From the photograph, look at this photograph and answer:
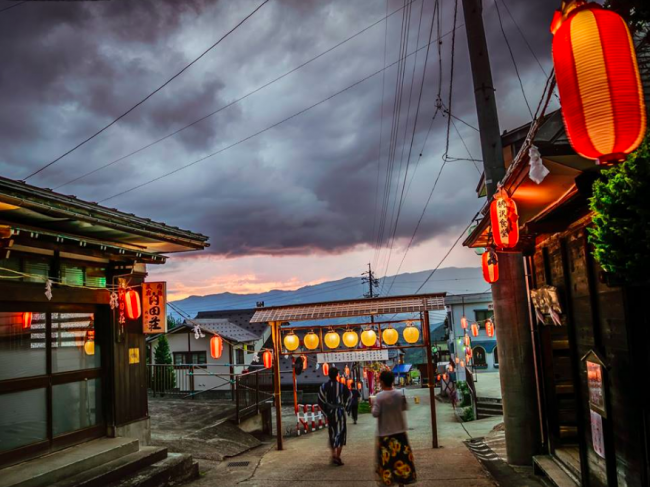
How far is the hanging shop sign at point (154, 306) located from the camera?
11672mm

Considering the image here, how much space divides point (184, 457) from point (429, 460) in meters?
6.04

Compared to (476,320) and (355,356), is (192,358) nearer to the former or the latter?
A: (355,356)

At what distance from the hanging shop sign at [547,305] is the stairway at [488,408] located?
14280 millimetres

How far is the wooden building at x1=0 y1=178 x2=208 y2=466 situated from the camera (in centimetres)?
895

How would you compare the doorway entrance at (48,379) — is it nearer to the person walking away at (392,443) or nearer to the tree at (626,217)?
the person walking away at (392,443)

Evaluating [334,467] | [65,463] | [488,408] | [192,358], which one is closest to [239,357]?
[192,358]

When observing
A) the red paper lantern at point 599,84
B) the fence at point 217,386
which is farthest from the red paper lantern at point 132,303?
the red paper lantern at point 599,84

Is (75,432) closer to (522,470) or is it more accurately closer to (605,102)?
(522,470)

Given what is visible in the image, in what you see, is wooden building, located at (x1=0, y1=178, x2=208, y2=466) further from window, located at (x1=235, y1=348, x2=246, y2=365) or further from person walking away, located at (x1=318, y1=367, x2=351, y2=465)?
window, located at (x1=235, y1=348, x2=246, y2=365)

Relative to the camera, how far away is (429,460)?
467 inches

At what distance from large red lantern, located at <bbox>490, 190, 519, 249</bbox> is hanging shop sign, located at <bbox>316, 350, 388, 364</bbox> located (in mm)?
9731

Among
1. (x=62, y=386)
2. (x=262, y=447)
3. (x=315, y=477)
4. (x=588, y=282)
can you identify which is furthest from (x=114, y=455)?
(x=588, y=282)

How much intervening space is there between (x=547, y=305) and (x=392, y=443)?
3.92m

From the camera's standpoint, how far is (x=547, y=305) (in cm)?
895
